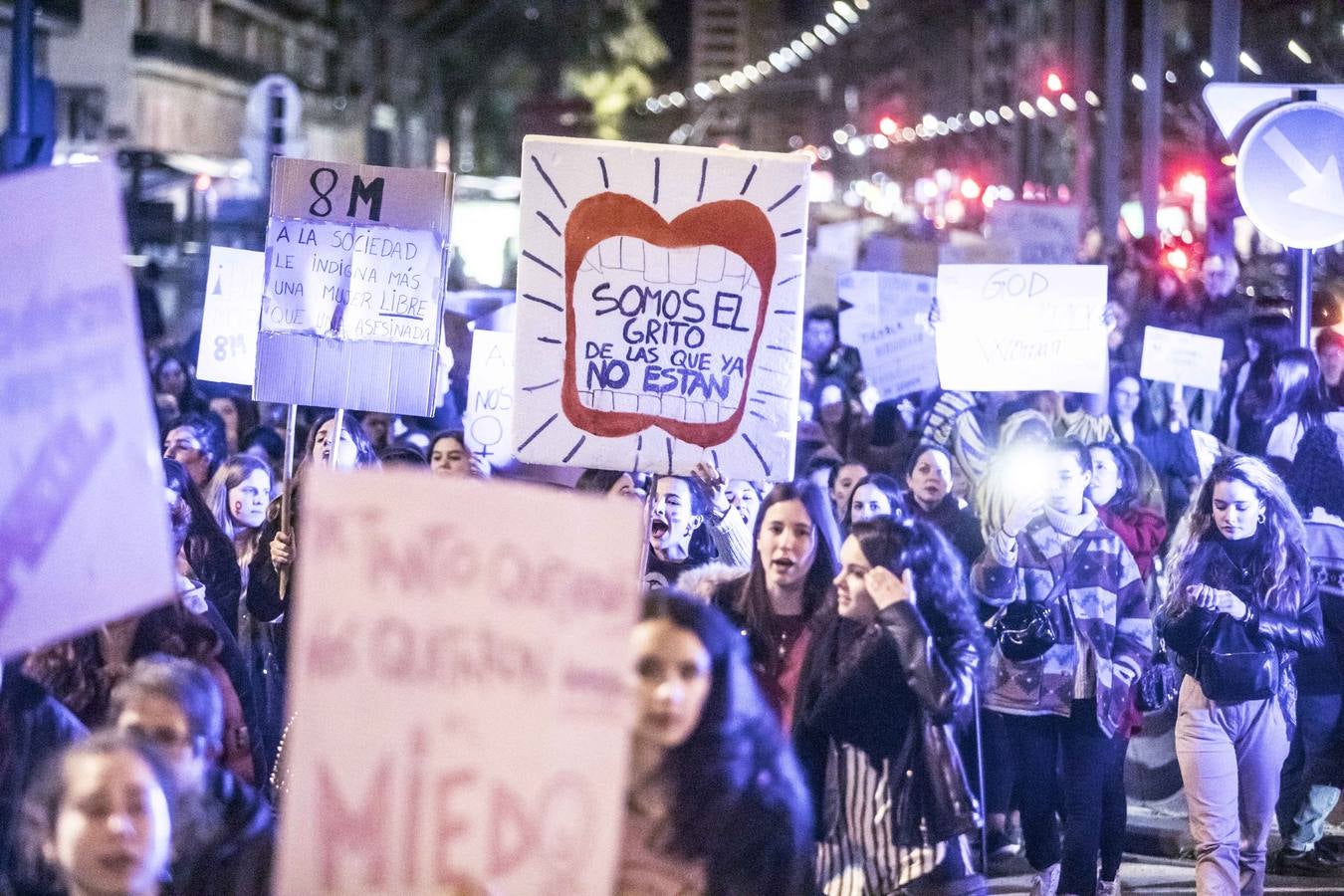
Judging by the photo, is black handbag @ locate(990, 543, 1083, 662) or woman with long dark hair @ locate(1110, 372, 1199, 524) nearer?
black handbag @ locate(990, 543, 1083, 662)

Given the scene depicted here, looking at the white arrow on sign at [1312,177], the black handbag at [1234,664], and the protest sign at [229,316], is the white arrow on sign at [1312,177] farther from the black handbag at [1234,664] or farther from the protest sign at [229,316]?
the protest sign at [229,316]

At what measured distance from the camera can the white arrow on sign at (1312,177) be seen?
9.41 meters

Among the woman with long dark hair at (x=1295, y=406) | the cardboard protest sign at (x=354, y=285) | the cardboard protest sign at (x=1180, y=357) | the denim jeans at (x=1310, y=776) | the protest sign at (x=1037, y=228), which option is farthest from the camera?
the protest sign at (x=1037, y=228)

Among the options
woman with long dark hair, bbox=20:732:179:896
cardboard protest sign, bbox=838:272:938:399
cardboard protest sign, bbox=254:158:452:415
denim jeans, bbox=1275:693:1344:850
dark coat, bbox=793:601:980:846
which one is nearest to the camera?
woman with long dark hair, bbox=20:732:179:896

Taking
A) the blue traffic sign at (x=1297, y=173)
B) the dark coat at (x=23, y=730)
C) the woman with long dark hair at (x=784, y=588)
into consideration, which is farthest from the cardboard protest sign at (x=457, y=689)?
the blue traffic sign at (x=1297, y=173)

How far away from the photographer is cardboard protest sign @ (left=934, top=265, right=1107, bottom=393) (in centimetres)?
1098

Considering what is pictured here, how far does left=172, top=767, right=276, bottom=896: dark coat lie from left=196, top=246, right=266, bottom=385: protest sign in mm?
6765

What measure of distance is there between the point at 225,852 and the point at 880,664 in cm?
203

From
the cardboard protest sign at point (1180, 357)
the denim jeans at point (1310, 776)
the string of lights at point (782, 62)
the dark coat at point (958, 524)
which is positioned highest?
the string of lights at point (782, 62)

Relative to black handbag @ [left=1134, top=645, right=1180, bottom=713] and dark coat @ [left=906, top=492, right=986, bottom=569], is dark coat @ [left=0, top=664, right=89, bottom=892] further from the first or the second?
dark coat @ [left=906, top=492, right=986, bottom=569]

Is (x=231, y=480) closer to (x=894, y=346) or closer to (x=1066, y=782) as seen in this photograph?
(x=1066, y=782)

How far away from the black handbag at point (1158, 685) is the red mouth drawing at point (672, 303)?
76.8 inches

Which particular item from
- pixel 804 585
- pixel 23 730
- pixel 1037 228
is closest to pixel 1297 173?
pixel 804 585

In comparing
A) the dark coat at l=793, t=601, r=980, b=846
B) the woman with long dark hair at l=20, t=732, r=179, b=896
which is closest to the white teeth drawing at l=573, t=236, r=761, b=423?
the dark coat at l=793, t=601, r=980, b=846
